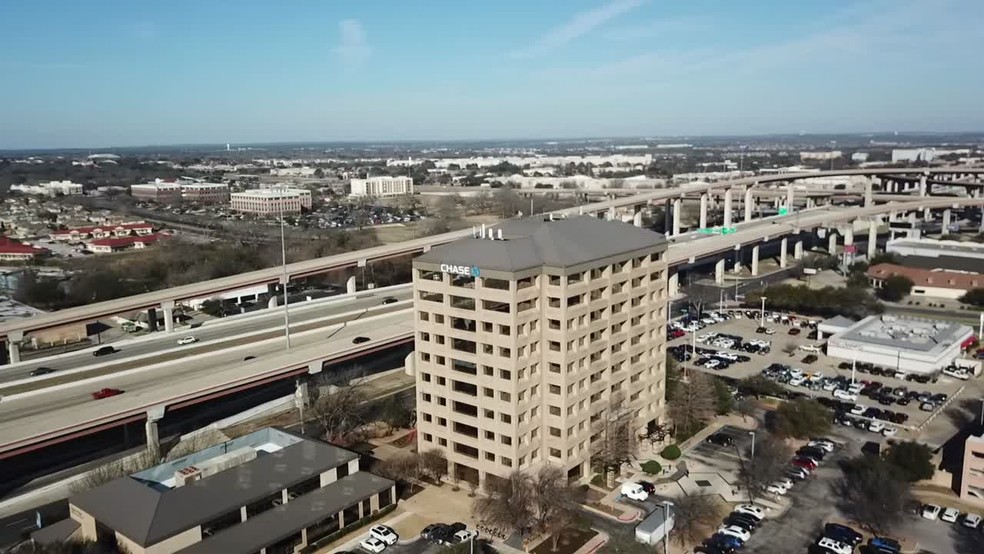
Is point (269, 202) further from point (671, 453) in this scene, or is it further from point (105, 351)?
point (671, 453)

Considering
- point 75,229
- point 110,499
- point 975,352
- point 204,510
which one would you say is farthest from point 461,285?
point 75,229

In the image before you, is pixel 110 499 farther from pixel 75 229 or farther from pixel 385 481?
pixel 75 229

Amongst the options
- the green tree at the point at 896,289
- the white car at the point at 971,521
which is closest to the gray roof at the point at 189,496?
the white car at the point at 971,521

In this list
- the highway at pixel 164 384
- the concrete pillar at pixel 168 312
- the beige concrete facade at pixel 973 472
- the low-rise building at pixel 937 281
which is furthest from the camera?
the low-rise building at pixel 937 281

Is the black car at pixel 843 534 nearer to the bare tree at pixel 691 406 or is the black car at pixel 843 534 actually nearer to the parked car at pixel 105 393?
the bare tree at pixel 691 406

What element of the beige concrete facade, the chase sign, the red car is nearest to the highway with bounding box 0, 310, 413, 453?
the chase sign

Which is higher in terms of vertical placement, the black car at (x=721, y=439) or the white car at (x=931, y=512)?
the white car at (x=931, y=512)
